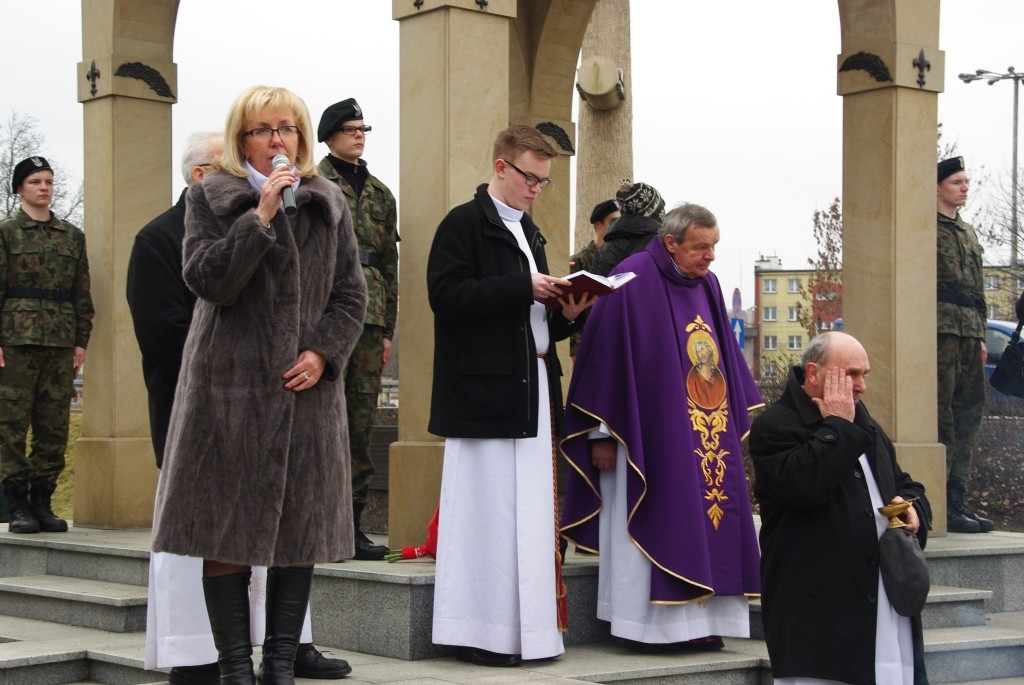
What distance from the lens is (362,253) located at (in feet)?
24.6

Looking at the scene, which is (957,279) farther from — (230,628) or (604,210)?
(230,628)

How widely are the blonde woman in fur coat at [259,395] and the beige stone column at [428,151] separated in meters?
2.01

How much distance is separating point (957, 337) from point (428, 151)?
3.98 m

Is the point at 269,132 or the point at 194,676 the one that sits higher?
the point at 269,132

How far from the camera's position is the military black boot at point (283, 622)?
508 centimetres

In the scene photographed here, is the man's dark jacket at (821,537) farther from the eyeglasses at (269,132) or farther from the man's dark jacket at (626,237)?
the man's dark jacket at (626,237)

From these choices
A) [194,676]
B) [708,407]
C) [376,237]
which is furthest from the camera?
[376,237]

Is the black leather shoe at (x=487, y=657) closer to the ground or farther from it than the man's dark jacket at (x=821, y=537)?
closer to the ground

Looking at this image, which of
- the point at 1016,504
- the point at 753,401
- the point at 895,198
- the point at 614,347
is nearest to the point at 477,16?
the point at 614,347

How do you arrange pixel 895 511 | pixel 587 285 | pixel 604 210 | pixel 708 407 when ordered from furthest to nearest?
1. pixel 604 210
2. pixel 708 407
3. pixel 587 285
4. pixel 895 511

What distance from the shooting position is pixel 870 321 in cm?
892

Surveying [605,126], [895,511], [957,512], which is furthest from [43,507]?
[605,126]

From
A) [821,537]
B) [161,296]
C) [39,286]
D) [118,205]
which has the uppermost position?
[118,205]

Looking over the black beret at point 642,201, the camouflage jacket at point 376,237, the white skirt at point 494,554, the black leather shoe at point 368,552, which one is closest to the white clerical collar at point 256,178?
the white skirt at point 494,554
